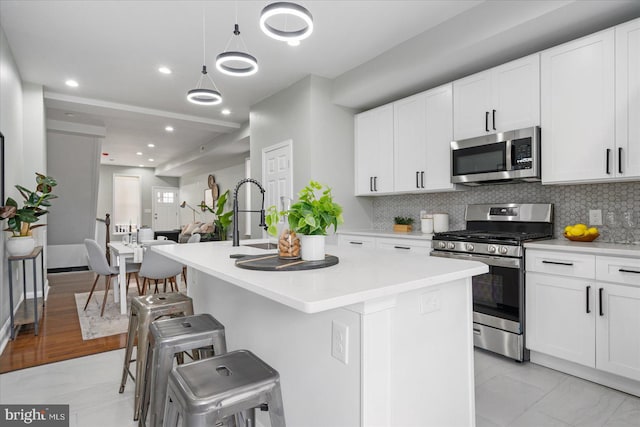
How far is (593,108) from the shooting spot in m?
2.51

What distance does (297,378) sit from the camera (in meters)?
1.53

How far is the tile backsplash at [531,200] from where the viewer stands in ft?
8.87

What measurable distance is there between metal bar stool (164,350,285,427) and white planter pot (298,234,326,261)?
0.49 meters

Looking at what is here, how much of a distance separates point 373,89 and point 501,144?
5.12ft

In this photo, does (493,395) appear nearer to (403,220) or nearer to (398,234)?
(398,234)

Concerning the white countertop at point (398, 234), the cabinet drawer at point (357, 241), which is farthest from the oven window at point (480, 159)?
the cabinet drawer at point (357, 241)

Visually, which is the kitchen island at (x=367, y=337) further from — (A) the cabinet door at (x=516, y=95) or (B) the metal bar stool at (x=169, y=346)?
(A) the cabinet door at (x=516, y=95)

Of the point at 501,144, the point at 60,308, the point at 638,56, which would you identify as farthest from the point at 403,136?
the point at 60,308

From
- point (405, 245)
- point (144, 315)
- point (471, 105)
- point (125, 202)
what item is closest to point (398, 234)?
point (405, 245)

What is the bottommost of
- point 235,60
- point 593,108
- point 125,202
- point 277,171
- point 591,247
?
point 591,247

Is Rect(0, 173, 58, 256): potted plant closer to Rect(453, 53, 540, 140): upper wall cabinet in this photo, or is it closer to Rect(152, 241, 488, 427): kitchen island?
Rect(152, 241, 488, 427): kitchen island

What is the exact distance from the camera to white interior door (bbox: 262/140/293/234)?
456 cm

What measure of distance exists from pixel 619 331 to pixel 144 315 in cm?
A: 287

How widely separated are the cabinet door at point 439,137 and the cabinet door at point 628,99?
1.30 meters
